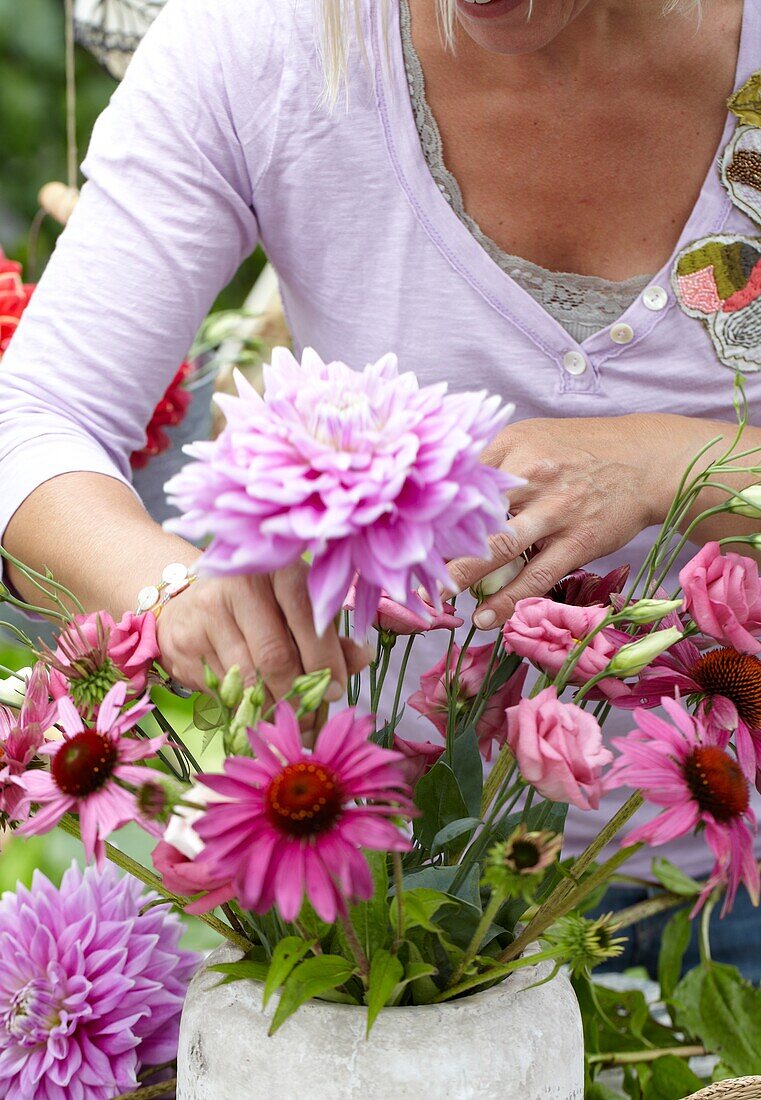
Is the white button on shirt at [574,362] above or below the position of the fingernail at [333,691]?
below

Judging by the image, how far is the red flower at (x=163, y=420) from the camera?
82 cm

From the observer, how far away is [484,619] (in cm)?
43

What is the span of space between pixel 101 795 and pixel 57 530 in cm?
25

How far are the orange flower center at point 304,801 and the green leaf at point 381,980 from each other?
0.07 m

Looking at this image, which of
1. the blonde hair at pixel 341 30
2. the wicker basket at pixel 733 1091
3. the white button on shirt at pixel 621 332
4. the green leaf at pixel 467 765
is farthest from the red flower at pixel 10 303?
the wicker basket at pixel 733 1091

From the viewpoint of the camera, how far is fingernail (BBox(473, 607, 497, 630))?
426 mm

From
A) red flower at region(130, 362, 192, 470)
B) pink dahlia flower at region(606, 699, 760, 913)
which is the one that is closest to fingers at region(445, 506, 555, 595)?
pink dahlia flower at region(606, 699, 760, 913)

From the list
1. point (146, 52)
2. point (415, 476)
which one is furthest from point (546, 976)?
point (146, 52)

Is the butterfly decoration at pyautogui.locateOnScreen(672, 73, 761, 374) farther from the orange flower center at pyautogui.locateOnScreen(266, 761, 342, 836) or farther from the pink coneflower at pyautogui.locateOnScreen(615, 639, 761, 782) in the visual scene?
the orange flower center at pyautogui.locateOnScreen(266, 761, 342, 836)

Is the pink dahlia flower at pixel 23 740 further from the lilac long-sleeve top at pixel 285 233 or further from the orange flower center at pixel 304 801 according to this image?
the lilac long-sleeve top at pixel 285 233

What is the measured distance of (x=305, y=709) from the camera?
0.31 m

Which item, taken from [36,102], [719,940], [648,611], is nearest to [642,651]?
[648,611]

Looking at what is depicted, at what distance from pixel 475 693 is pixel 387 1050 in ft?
0.42

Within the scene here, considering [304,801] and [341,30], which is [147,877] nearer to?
[304,801]
